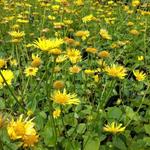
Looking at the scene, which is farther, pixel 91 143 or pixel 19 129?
pixel 91 143

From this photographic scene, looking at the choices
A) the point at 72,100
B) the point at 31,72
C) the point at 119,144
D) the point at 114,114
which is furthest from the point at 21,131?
the point at 31,72

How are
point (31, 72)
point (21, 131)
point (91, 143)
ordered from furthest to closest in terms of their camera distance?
point (31, 72) → point (91, 143) → point (21, 131)

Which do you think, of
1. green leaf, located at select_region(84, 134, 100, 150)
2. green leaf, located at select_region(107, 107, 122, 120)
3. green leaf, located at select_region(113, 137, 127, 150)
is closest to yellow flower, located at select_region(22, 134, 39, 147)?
green leaf, located at select_region(84, 134, 100, 150)

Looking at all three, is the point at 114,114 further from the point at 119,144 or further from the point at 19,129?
the point at 19,129

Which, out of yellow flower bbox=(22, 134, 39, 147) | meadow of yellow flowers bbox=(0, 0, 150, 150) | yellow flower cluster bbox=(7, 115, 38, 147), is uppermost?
yellow flower cluster bbox=(7, 115, 38, 147)

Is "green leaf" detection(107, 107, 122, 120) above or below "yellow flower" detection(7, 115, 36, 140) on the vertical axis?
below

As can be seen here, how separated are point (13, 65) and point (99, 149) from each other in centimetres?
95

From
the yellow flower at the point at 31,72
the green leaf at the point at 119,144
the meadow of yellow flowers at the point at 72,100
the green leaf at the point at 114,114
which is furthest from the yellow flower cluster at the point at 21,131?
the yellow flower at the point at 31,72

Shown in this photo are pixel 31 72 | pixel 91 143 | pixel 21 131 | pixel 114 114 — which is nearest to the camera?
pixel 21 131

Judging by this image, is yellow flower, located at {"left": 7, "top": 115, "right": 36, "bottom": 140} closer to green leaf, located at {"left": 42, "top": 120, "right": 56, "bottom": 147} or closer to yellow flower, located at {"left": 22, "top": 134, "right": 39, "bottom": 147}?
yellow flower, located at {"left": 22, "top": 134, "right": 39, "bottom": 147}

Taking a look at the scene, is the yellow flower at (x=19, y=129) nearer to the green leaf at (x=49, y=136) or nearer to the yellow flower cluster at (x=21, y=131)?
the yellow flower cluster at (x=21, y=131)

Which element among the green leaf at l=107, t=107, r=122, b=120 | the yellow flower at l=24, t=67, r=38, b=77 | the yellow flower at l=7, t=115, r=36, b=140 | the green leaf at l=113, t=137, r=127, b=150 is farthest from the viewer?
the yellow flower at l=24, t=67, r=38, b=77

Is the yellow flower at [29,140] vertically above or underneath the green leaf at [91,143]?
above

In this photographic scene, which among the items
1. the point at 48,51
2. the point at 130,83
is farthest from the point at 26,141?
the point at 130,83
